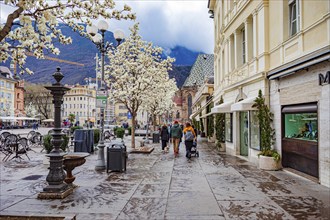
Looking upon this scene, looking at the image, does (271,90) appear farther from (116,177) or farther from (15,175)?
(15,175)

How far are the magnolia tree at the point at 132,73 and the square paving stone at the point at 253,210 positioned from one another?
1176 cm

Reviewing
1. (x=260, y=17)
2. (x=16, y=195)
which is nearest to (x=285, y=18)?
(x=260, y=17)

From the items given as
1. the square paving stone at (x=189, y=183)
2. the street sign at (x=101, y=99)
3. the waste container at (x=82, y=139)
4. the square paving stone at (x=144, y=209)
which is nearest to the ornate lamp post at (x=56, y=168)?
the square paving stone at (x=144, y=209)

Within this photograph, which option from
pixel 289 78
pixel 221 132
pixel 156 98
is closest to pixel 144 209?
pixel 289 78

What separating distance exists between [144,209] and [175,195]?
4.53 ft

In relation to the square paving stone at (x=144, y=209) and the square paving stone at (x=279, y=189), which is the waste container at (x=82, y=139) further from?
the square paving stone at (x=279, y=189)

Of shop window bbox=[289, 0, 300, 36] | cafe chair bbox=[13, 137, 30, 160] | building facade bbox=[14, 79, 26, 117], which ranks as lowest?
cafe chair bbox=[13, 137, 30, 160]

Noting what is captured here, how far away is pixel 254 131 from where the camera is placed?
570 inches

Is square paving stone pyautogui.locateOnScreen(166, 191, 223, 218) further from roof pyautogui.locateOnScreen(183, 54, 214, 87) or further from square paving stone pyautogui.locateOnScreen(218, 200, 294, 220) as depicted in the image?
roof pyautogui.locateOnScreen(183, 54, 214, 87)

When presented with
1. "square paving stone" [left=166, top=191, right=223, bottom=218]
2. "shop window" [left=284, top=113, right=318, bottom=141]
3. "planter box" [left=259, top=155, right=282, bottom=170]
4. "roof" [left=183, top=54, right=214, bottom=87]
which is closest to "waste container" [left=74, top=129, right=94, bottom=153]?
"planter box" [left=259, top=155, right=282, bottom=170]

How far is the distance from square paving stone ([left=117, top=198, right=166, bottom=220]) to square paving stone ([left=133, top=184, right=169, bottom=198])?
0.39 meters

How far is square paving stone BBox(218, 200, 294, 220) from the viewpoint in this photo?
5.85 meters

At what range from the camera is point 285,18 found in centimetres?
1159

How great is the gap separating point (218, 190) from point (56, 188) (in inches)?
165
